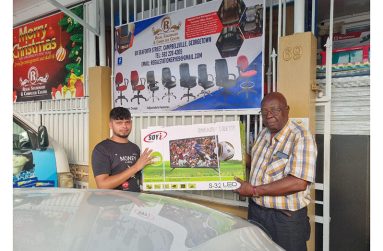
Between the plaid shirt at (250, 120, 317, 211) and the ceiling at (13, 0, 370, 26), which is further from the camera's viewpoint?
the ceiling at (13, 0, 370, 26)

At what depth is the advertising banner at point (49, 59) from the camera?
520 cm

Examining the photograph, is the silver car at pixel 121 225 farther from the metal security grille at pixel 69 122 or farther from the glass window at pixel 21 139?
the metal security grille at pixel 69 122

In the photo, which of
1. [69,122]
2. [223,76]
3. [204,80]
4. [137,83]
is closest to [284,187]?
[223,76]

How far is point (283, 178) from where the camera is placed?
221 centimetres

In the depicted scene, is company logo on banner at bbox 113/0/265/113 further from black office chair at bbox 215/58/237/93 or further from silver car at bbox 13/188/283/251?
silver car at bbox 13/188/283/251

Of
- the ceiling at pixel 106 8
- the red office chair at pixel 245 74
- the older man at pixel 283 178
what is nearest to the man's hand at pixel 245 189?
the older man at pixel 283 178

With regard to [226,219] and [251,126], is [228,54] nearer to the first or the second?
[251,126]

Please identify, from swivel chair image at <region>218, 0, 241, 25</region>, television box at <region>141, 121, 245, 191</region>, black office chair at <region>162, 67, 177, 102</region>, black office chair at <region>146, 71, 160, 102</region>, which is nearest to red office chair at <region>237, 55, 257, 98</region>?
swivel chair image at <region>218, 0, 241, 25</region>

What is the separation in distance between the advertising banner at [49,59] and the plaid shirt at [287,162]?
3605mm

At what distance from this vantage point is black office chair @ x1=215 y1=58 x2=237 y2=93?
3.40m

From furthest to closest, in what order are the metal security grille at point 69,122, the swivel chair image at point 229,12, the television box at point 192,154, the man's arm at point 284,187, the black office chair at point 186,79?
the metal security grille at point 69,122 → the black office chair at point 186,79 → the swivel chair image at point 229,12 → the television box at point 192,154 → the man's arm at point 284,187

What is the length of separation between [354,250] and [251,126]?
1489 millimetres
